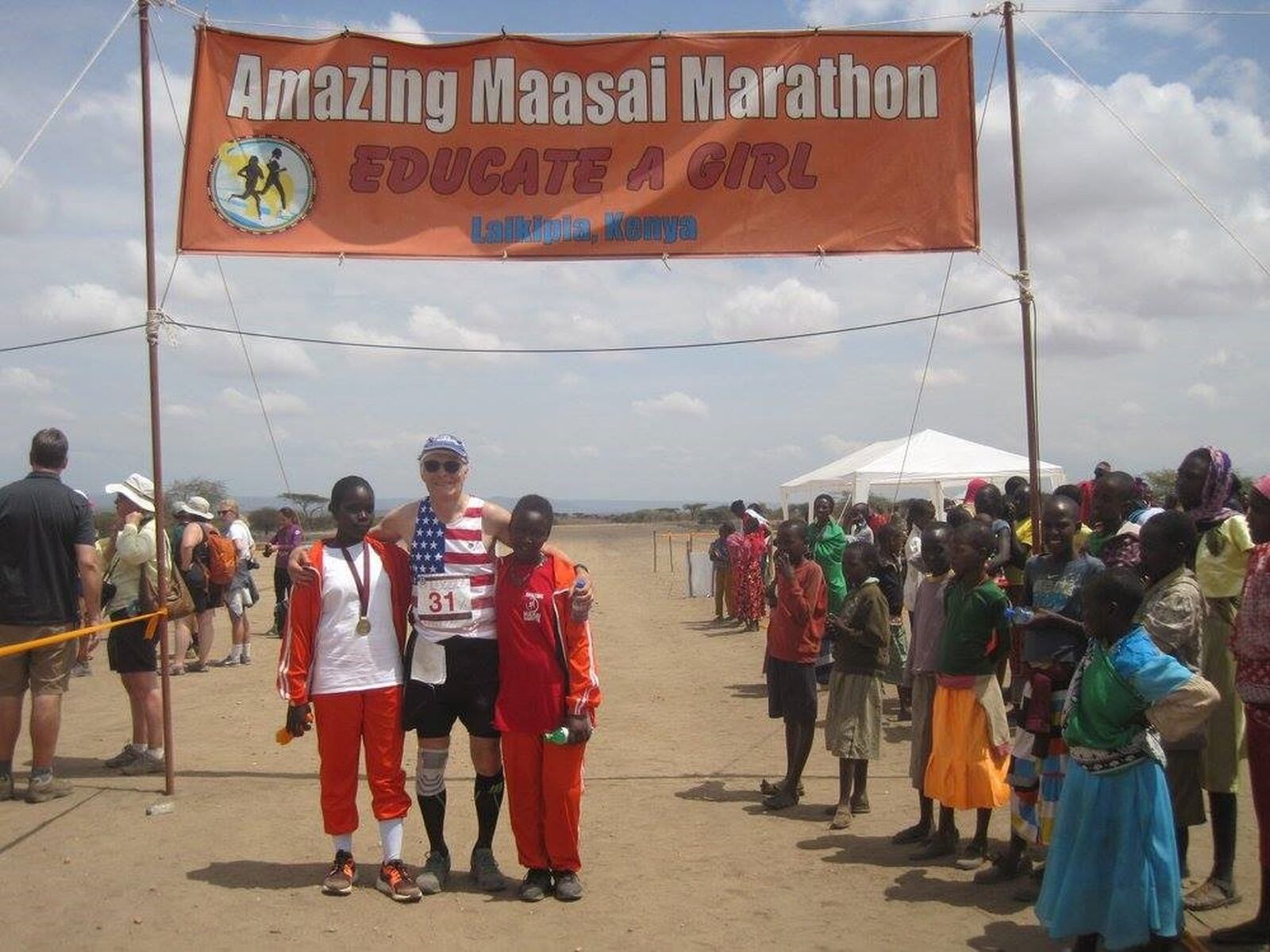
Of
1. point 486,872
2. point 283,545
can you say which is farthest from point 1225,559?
point 283,545

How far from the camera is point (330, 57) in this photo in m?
7.29

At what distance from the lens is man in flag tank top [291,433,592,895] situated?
17.6 feet

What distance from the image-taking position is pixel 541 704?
5.23 metres

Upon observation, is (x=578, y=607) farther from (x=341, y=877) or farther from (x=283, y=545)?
(x=283, y=545)

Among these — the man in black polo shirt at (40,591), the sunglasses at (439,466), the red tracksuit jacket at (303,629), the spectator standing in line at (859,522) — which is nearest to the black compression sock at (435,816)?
the red tracksuit jacket at (303,629)

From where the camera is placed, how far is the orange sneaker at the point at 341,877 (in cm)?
532

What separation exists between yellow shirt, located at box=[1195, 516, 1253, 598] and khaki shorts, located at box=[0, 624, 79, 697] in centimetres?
675

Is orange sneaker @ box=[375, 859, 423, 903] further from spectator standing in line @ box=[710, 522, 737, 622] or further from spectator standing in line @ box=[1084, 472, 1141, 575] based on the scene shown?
spectator standing in line @ box=[710, 522, 737, 622]

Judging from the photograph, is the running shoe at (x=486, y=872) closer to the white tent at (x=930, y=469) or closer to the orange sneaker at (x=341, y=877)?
the orange sneaker at (x=341, y=877)

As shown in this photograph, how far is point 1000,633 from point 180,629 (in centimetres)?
990

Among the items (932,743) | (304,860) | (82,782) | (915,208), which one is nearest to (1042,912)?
(932,743)

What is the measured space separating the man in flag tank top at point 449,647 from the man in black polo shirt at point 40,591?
2.69m

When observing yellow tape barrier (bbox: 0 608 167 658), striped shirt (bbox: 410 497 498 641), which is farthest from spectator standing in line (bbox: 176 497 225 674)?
striped shirt (bbox: 410 497 498 641)

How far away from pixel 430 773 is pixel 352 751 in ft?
1.30
